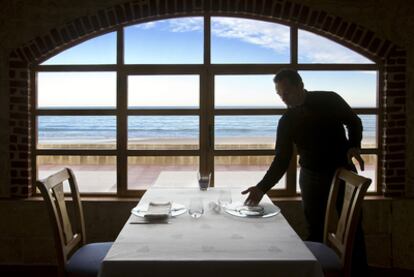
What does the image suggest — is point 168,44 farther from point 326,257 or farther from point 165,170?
point 326,257

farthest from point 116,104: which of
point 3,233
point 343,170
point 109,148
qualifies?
point 343,170

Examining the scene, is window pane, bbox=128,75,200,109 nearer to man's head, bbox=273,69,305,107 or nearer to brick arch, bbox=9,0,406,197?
brick arch, bbox=9,0,406,197

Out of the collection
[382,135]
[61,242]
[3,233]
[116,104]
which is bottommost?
[3,233]

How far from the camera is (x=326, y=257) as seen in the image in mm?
2172

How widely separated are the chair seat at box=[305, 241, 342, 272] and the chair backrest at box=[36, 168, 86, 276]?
4.38 feet

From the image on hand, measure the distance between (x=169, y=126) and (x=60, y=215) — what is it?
4.68 ft

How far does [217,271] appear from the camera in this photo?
1.42 metres

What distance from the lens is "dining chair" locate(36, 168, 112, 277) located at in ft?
6.73

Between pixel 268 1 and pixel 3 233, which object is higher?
pixel 268 1

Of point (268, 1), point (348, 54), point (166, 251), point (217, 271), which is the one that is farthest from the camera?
point (348, 54)

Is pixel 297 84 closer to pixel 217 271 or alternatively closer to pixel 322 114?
pixel 322 114

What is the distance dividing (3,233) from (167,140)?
153 centimetres

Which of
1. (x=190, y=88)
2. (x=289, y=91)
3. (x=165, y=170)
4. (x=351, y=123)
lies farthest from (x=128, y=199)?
(x=351, y=123)

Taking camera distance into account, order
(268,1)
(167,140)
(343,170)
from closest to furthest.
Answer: (343,170) → (268,1) → (167,140)
